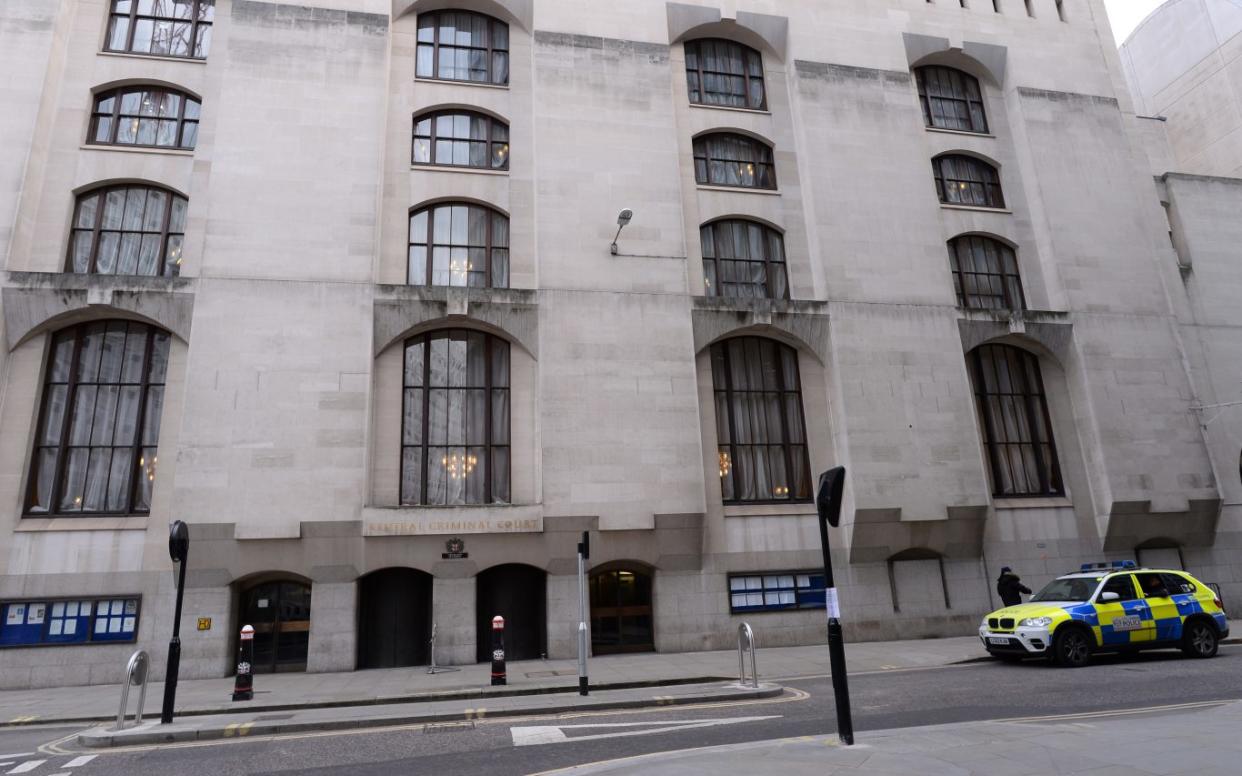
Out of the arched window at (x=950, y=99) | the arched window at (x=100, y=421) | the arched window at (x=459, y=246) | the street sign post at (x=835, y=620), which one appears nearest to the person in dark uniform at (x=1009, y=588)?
the street sign post at (x=835, y=620)

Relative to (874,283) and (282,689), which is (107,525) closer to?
(282,689)

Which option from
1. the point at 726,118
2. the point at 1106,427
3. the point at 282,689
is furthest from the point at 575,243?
the point at 1106,427

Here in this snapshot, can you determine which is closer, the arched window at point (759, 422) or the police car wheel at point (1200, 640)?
the police car wheel at point (1200, 640)

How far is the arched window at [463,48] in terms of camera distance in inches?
890

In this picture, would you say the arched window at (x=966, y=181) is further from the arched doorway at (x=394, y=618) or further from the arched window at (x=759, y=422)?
the arched doorway at (x=394, y=618)

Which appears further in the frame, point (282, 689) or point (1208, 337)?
point (1208, 337)

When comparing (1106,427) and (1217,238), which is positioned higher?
(1217,238)

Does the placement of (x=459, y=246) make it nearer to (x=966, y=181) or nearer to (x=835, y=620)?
(x=835, y=620)

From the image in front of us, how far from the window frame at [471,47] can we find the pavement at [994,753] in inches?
819

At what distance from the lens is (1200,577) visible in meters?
22.5

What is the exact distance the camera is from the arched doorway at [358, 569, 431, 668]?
17.7m

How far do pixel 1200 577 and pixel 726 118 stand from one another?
68.9ft

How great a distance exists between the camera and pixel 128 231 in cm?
1953

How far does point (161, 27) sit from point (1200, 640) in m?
30.7
